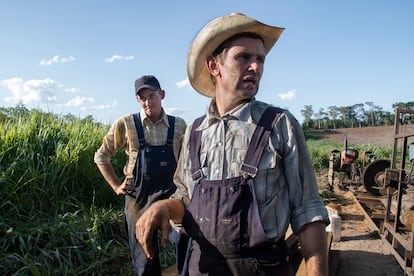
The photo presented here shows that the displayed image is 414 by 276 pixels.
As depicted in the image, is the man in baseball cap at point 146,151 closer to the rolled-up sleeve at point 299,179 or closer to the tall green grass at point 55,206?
the tall green grass at point 55,206

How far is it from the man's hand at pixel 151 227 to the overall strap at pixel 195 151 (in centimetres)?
23

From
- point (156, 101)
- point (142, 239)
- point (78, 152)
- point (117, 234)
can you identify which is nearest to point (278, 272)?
point (142, 239)

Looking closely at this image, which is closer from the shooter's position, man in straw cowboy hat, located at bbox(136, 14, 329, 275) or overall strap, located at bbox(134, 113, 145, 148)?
man in straw cowboy hat, located at bbox(136, 14, 329, 275)

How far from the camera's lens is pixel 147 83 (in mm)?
3479

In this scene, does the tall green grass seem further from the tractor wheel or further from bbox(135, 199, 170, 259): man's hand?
the tractor wheel

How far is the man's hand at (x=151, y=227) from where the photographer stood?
1401 millimetres

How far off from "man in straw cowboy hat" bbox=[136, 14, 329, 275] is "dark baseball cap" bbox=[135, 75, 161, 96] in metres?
1.86

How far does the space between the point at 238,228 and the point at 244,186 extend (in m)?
0.17

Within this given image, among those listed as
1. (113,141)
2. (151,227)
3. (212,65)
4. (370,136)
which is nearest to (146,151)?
(113,141)

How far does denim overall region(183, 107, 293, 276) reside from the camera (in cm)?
139

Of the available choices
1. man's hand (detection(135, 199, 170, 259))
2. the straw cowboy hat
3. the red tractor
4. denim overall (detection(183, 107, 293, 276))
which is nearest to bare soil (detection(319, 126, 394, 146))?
the red tractor

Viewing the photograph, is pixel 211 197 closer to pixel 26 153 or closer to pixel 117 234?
pixel 117 234

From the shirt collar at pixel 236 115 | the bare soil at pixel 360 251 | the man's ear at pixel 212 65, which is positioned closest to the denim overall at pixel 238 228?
the shirt collar at pixel 236 115

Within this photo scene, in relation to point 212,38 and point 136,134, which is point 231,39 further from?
point 136,134
